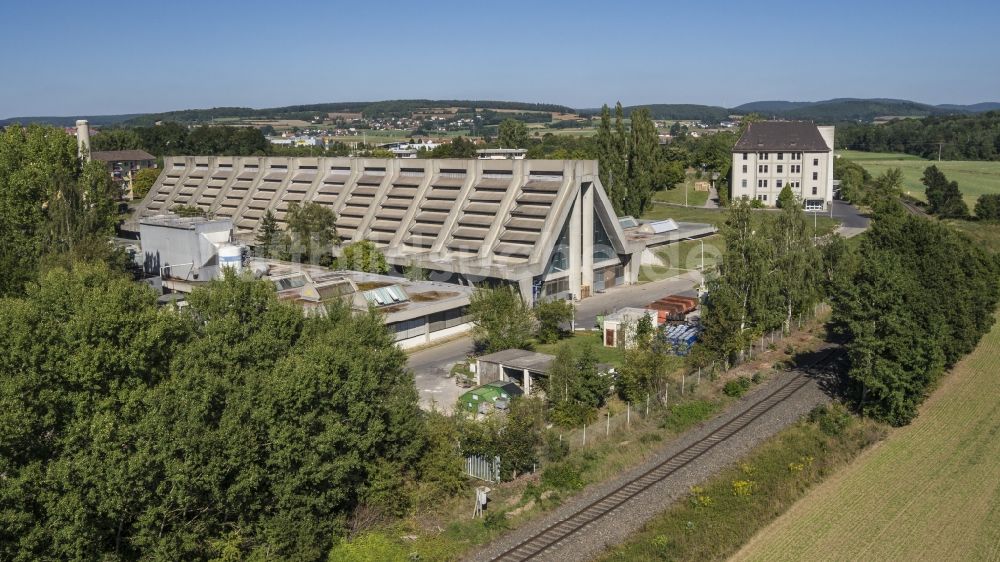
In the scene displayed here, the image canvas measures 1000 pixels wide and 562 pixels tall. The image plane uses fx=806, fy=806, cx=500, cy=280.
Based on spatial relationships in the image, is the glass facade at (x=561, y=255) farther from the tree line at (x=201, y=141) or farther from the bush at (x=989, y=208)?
the tree line at (x=201, y=141)

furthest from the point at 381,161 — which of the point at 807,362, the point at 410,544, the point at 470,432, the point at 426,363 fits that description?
the point at 410,544

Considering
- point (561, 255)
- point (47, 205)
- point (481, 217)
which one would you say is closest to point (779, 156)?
point (561, 255)

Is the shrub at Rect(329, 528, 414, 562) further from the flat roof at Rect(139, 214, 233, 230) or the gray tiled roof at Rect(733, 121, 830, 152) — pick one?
the gray tiled roof at Rect(733, 121, 830, 152)

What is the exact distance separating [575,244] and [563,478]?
3036cm

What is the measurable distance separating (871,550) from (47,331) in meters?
21.8

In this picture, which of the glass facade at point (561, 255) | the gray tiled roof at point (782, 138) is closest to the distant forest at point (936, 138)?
the gray tiled roof at point (782, 138)

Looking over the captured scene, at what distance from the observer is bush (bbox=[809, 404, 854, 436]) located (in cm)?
3025

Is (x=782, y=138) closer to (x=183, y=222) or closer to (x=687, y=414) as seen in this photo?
(x=183, y=222)

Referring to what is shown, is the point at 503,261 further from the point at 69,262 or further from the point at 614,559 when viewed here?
the point at 614,559

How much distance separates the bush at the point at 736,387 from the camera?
3475 cm

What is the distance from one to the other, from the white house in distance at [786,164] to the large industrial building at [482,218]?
27.7 meters

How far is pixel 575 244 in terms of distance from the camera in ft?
180

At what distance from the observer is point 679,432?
3067cm

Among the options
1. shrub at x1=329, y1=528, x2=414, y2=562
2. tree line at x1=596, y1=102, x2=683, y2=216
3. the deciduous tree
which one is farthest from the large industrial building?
shrub at x1=329, y1=528, x2=414, y2=562
